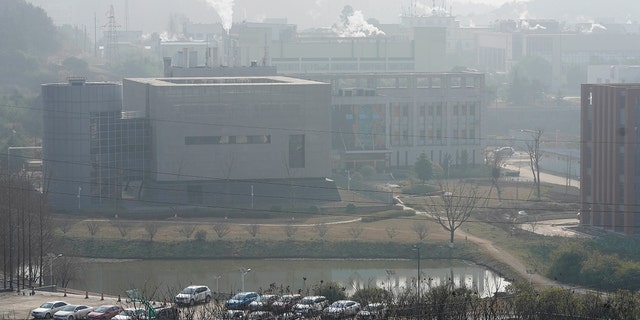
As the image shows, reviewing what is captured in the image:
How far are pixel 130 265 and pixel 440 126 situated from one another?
40.4 ft

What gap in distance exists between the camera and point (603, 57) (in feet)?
175

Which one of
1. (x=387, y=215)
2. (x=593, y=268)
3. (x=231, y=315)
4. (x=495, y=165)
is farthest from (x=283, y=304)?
(x=495, y=165)

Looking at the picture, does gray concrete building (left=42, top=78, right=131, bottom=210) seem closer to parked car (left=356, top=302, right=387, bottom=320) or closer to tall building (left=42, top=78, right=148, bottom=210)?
tall building (left=42, top=78, right=148, bottom=210)

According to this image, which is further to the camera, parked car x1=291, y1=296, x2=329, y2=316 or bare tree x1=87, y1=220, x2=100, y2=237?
bare tree x1=87, y1=220, x2=100, y2=237

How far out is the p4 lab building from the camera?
23.3 meters

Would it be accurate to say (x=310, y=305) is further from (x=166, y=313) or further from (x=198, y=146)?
(x=198, y=146)

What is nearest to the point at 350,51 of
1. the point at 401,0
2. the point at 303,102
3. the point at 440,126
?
the point at 440,126

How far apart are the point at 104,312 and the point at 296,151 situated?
11155 millimetres

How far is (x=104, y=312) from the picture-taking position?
13.7 meters

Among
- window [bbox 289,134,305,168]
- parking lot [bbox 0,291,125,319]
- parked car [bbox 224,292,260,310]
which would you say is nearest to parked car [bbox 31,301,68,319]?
parking lot [bbox 0,291,125,319]

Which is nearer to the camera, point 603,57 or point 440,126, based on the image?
point 440,126

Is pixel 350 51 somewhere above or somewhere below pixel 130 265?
above

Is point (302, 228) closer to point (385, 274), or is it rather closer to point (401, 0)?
point (385, 274)

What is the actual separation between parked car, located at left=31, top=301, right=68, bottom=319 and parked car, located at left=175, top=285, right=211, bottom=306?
1.18m
